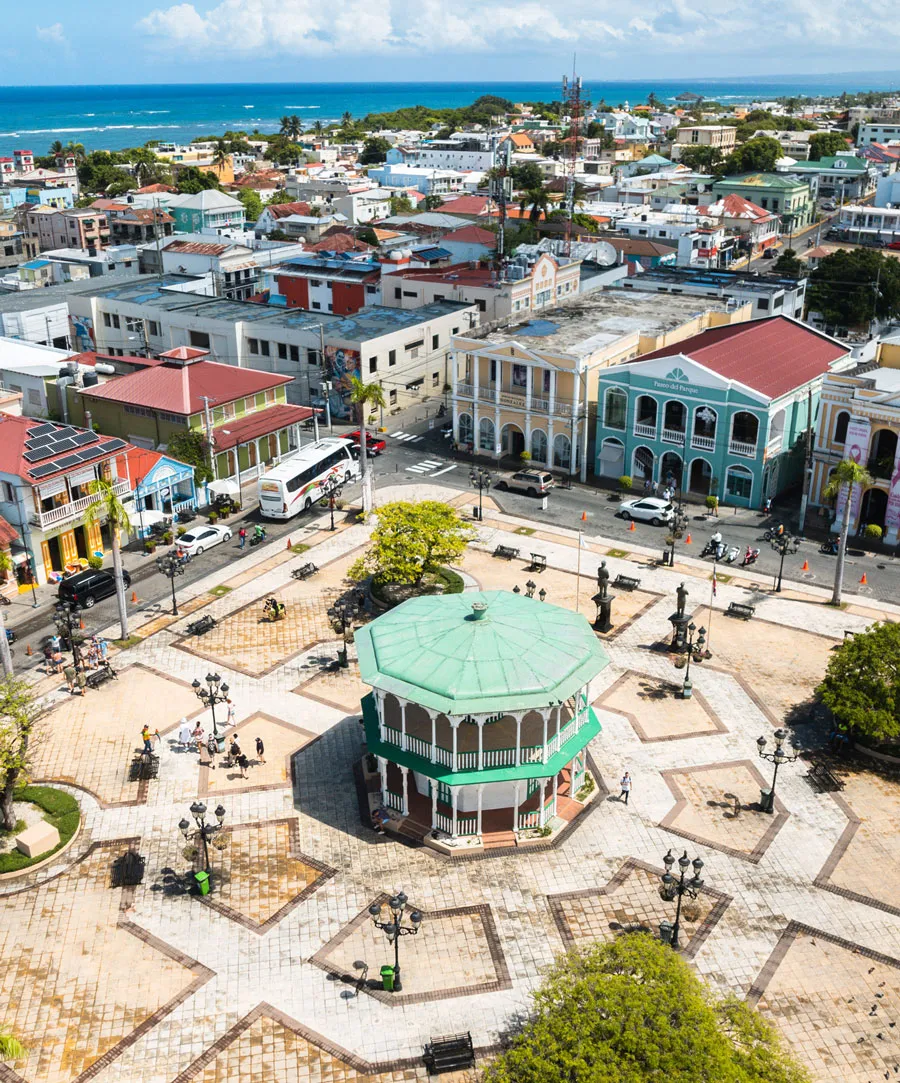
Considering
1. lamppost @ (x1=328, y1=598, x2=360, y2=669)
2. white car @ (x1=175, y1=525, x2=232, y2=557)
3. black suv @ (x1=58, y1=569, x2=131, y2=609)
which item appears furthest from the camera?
white car @ (x1=175, y1=525, x2=232, y2=557)

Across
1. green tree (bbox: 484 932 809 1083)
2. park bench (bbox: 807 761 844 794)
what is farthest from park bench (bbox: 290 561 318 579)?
green tree (bbox: 484 932 809 1083)

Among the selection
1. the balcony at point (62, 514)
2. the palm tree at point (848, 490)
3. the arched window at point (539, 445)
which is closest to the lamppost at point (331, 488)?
the balcony at point (62, 514)

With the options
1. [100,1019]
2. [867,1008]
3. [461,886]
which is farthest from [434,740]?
[867,1008]

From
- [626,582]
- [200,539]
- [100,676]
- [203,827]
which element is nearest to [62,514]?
[200,539]

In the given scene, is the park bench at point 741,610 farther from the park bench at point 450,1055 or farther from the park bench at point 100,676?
the park bench at point 100,676

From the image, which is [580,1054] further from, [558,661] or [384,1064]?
[558,661]

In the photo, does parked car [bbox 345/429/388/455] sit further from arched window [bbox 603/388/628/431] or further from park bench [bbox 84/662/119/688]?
park bench [bbox 84/662/119/688]
